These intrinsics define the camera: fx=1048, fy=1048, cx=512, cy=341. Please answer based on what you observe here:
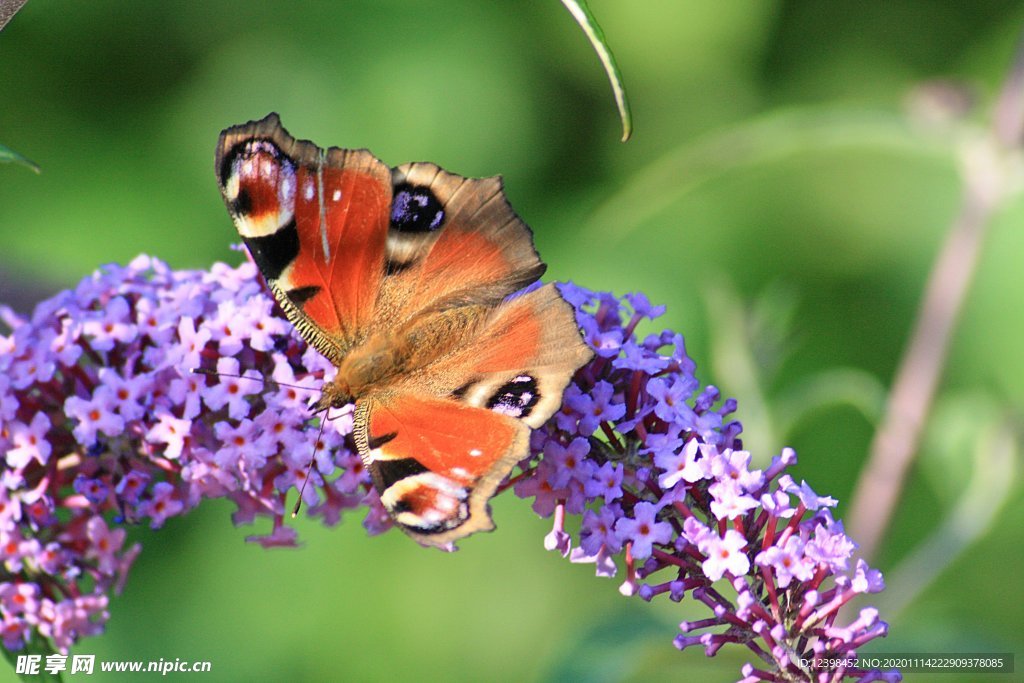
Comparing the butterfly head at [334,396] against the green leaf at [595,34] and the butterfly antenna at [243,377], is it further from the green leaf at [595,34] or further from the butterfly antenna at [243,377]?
the green leaf at [595,34]

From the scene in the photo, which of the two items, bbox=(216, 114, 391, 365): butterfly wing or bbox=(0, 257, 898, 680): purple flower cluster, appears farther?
bbox=(216, 114, 391, 365): butterfly wing

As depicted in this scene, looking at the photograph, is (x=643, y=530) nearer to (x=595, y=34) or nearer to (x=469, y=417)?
(x=469, y=417)

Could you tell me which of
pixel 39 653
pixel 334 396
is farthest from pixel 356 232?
pixel 39 653

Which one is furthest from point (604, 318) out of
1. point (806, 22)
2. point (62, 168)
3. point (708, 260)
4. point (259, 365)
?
point (62, 168)

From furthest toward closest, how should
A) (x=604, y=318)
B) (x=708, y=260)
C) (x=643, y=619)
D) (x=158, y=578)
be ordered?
(x=708, y=260) → (x=158, y=578) → (x=643, y=619) → (x=604, y=318)

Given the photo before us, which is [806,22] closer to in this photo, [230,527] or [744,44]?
[744,44]

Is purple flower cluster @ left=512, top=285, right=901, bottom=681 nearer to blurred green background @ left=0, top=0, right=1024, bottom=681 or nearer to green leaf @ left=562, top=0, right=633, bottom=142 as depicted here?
green leaf @ left=562, top=0, right=633, bottom=142

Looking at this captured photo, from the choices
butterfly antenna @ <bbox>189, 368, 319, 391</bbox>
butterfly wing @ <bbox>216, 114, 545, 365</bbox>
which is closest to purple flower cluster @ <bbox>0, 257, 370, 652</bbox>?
butterfly antenna @ <bbox>189, 368, 319, 391</bbox>
